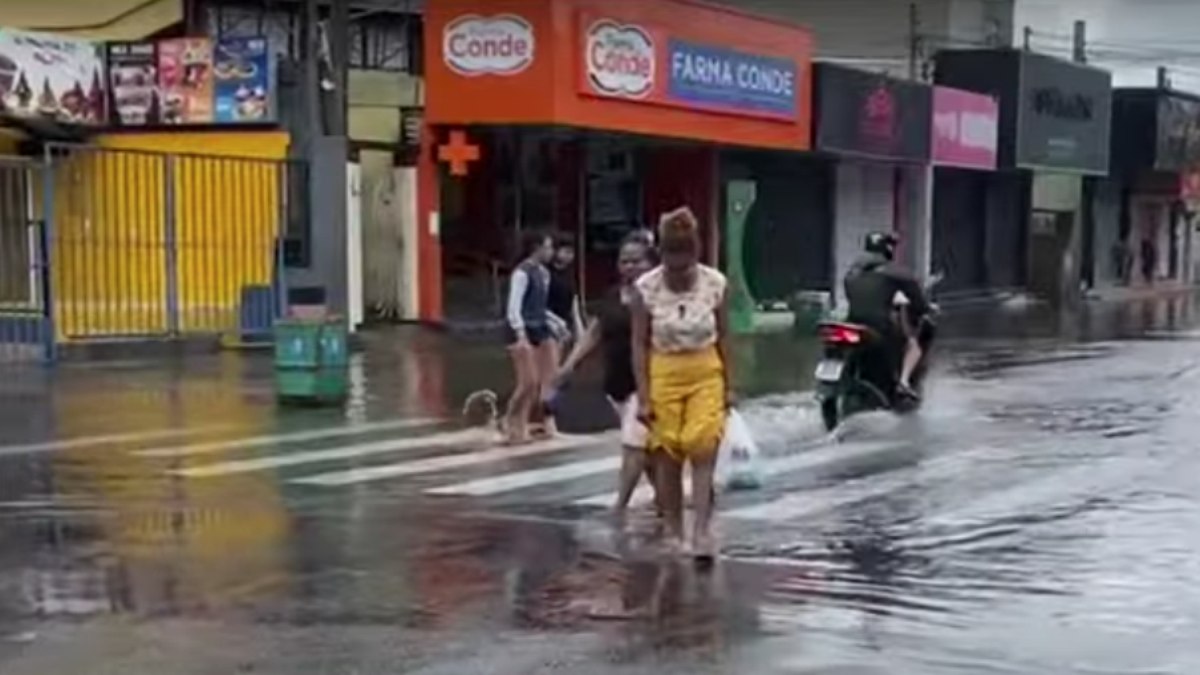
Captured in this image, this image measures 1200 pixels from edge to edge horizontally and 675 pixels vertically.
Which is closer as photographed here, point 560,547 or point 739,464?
point 560,547

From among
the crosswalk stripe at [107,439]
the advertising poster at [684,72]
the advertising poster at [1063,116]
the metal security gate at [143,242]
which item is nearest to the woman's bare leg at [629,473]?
the crosswalk stripe at [107,439]

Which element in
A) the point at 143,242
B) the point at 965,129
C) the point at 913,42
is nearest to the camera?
the point at 143,242

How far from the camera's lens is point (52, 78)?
26.4 meters

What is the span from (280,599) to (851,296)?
892 centimetres

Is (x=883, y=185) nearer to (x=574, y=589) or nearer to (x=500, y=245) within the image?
(x=500, y=245)

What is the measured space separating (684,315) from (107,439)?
283 inches

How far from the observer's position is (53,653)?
8.20 meters

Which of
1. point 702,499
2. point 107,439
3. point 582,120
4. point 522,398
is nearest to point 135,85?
point 582,120

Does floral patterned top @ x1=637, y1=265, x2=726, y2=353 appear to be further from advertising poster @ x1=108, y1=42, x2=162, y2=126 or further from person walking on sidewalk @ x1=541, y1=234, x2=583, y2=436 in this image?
advertising poster @ x1=108, y1=42, x2=162, y2=126

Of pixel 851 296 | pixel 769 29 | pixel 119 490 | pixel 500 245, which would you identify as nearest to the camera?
pixel 119 490

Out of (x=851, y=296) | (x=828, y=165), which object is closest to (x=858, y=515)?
(x=851, y=296)

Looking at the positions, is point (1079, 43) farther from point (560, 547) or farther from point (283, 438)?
point (560, 547)

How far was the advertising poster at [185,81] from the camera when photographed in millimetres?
27406

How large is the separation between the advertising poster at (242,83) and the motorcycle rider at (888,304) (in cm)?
1177
